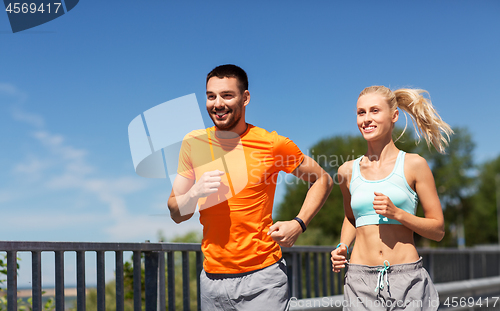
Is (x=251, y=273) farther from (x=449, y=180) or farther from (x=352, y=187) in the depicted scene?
(x=449, y=180)

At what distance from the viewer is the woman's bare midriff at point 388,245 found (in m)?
2.88

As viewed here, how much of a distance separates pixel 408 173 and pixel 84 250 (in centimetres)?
210

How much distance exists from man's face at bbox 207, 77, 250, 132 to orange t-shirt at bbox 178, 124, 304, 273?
149mm

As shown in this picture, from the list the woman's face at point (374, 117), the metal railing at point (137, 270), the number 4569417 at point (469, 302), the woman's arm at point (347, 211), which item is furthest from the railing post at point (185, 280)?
the number 4569417 at point (469, 302)

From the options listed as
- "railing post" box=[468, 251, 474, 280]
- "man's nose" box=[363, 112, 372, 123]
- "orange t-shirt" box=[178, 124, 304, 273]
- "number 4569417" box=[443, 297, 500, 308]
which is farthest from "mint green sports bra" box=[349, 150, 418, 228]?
"railing post" box=[468, 251, 474, 280]

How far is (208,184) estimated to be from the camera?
254 centimetres

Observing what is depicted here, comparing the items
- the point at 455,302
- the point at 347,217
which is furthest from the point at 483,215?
the point at 347,217

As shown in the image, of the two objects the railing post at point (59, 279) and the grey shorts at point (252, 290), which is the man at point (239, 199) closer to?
the grey shorts at point (252, 290)

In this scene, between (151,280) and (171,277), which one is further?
(171,277)

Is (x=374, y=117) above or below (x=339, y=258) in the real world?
above

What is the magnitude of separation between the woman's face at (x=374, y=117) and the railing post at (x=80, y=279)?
1.97 metres

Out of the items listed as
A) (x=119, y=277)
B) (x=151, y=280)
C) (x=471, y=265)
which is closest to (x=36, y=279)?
(x=119, y=277)

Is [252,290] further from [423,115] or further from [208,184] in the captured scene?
[423,115]

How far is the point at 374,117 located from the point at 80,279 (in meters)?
2.14
